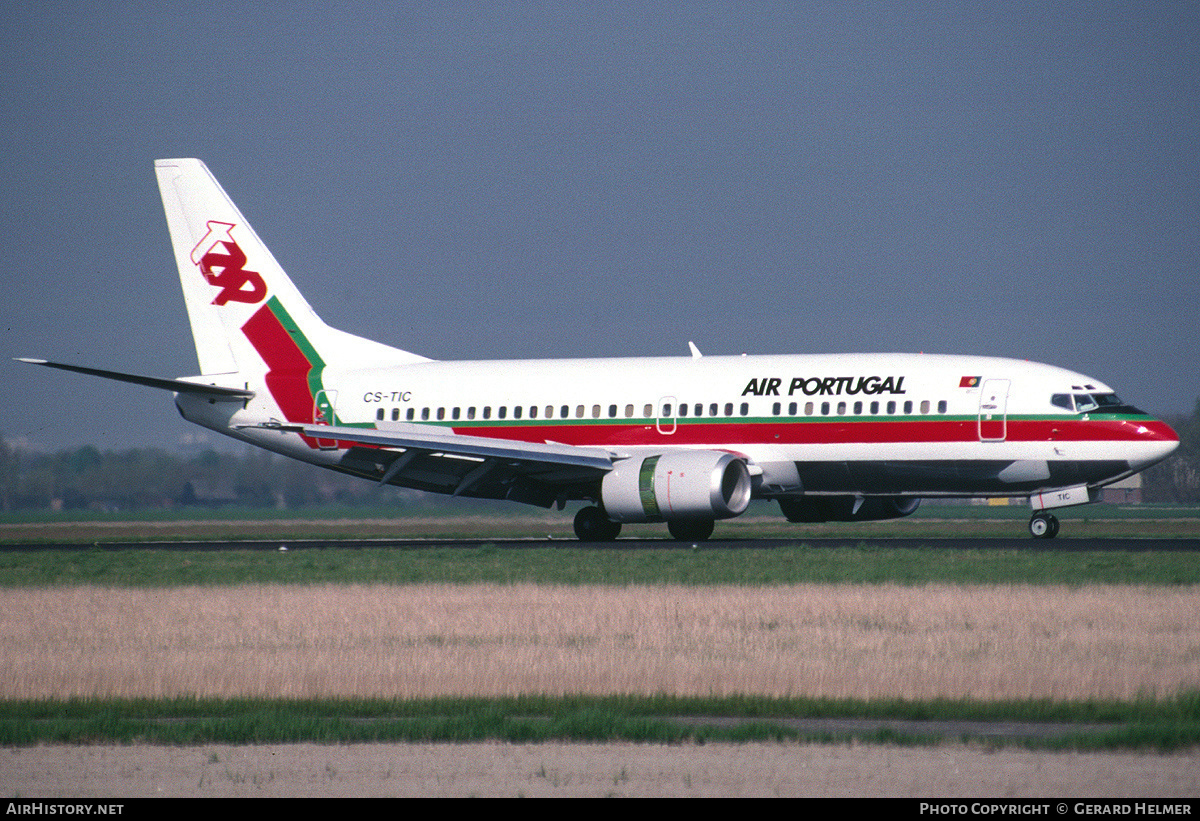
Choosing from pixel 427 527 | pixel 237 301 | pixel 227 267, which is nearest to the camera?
pixel 237 301

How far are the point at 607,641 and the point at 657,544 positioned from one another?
17.6 metres

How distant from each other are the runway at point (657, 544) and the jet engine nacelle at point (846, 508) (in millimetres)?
609

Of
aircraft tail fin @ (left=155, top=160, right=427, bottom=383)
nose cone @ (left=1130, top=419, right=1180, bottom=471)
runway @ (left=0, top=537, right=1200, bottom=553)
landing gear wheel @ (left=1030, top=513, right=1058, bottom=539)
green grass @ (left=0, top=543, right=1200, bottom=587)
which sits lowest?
green grass @ (left=0, top=543, right=1200, bottom=587)

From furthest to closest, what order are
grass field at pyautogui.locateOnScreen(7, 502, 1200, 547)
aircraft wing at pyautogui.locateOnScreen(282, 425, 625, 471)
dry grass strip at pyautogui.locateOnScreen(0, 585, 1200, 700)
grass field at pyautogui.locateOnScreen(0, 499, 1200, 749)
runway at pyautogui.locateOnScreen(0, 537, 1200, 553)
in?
1. grass field at pyautogui.locateOnScreen(7, 502, 1200, 547)
2. aircraft wing at pyautogui.locateOnScreen(282, 425, 625, 471)
3. runway at pyautogui.locateOnScreen(0, 537, 1200, 553)
4. dry grass strip at pyautogui.locateOnScreen(0, 585, 1200, 700)
5. grass field at pyautogui.locateOnScreen(0, 499, 1200, 749)

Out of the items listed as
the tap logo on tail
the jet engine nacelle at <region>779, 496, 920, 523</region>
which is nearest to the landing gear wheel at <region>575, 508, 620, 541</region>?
the jet engine nacelle at <region>779, 496, 920, 523</region>

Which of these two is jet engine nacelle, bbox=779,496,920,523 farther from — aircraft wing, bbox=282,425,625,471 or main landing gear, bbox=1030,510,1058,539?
aircraft wing, bbox=282,425,625,471

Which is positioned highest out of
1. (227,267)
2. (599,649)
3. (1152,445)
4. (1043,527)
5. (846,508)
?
(227,267)

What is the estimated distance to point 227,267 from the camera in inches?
1594

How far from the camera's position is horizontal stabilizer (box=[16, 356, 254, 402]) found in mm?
34447

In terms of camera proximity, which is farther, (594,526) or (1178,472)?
(1178,472)

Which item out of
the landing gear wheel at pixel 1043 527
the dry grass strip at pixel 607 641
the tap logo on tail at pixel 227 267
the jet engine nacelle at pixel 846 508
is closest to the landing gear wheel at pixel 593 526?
the jet engine nacelle at pixel 846 508

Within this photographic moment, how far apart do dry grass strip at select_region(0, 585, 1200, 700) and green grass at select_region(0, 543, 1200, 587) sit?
181 centimetres

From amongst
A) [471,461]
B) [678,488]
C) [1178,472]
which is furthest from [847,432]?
[1178,472]

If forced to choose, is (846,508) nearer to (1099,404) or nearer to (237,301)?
(1099,404)
